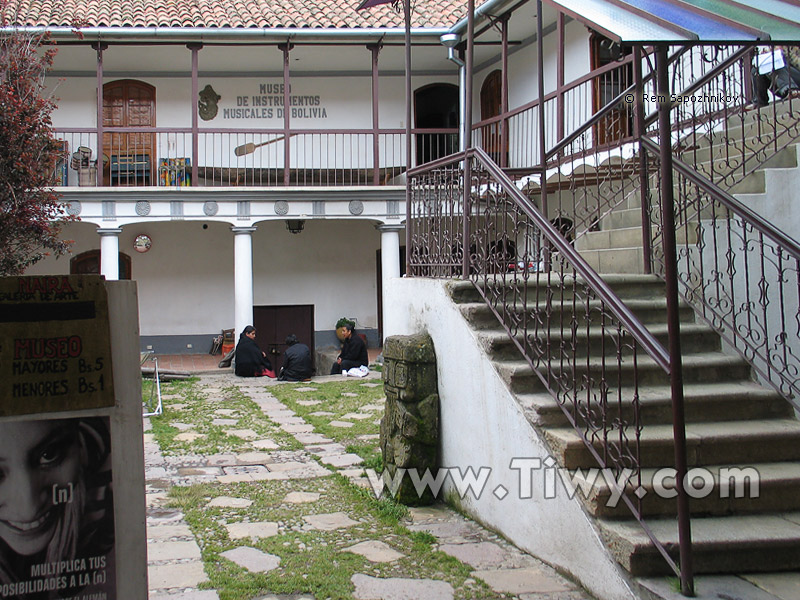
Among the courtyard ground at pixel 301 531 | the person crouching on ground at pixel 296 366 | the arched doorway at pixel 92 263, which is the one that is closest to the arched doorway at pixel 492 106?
the person crouching on ground at pixel 296 366

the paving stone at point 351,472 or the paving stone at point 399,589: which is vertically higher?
the paving stone at point 399,589

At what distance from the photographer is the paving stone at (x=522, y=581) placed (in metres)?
3.69

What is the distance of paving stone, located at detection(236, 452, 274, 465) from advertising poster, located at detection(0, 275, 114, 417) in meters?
4.40

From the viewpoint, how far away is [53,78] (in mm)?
16000

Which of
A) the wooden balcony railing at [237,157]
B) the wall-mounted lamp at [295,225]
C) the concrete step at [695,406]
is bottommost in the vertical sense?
the concrete step at [695,406]

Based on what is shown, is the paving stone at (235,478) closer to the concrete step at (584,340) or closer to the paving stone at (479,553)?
the paving stone at (479,553)

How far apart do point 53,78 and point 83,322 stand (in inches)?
612

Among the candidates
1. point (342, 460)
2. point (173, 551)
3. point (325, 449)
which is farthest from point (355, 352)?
point (173, 551)

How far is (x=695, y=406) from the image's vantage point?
428cm

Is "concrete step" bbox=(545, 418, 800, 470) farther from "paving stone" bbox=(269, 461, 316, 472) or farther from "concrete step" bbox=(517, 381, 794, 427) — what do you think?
"paving stone" bbox=(269, 461, 316, 472)

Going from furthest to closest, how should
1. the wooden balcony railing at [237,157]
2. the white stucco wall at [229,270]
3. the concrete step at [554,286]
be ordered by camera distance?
the white stucco wall at [229,270] < the wooden balcony railing at [237,157] < the concrete step at [554,286]

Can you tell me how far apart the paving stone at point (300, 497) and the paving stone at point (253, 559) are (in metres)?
1.04

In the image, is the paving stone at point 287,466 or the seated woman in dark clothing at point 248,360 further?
the seated woman in dark clothing at point 248,360

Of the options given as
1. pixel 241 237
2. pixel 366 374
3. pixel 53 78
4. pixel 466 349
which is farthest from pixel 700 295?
pixel 53 78
